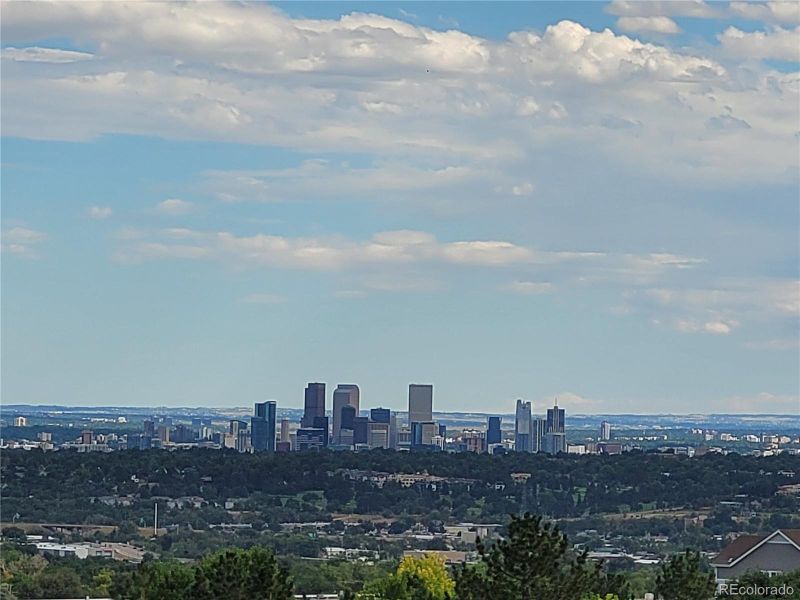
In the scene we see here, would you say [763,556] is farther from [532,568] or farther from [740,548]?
[532,568]

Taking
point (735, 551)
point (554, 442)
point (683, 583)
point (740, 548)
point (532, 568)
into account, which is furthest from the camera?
point (554, 442)

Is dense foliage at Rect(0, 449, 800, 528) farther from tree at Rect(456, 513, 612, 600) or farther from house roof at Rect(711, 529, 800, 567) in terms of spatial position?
tree at Rect(456, 513, 612, 600)

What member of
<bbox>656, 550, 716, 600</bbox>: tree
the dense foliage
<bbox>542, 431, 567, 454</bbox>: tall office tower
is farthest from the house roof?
<bbox>542, 431, 567, 454</bbox>: tall office tower

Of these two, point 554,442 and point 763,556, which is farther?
point 554,442

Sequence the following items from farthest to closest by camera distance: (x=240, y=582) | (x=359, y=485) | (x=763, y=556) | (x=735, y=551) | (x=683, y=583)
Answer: (x=359, y=485)
(x=735, y=551)
(x=763, y=556)
(x=683, y=583)
(x=240, y=582)

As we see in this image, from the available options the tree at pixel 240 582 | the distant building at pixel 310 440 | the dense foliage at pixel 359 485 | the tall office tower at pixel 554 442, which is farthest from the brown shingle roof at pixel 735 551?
the distant building at pixel 310 440

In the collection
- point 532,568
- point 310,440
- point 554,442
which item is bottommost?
point 532,568

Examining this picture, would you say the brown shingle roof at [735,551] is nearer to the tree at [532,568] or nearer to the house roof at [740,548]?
the house roof at [740,548]

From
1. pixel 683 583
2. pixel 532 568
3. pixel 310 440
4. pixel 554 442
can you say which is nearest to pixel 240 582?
pixel 532 568
